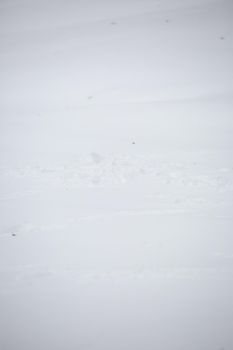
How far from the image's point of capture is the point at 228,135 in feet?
7.32

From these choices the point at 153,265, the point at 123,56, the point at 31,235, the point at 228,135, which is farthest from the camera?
the point at 123,56

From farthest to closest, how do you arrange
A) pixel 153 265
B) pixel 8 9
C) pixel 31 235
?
pixel 8 9
pixel 31 235
pixel 153 265

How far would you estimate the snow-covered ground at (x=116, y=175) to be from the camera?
1.83m

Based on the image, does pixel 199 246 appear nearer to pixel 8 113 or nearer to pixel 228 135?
pixel 228 135

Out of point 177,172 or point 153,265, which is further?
point 177,172

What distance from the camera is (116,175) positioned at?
7.31 feet

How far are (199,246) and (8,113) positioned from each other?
172cm

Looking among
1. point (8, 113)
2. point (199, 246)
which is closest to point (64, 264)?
point (199, 246)

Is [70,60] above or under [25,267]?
above

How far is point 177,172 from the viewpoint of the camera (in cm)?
219

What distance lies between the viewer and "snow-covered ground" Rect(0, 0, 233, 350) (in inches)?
71.9

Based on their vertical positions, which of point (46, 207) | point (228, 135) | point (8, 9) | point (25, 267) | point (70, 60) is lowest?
point (25, 267)

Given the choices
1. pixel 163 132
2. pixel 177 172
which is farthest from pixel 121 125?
pixel 177 172

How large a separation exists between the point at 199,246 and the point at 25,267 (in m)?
1.08
